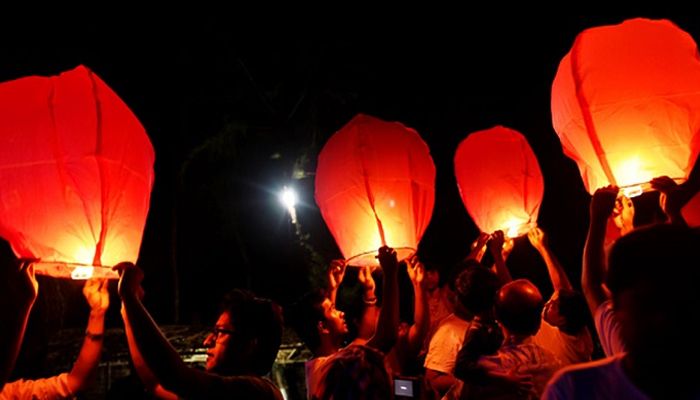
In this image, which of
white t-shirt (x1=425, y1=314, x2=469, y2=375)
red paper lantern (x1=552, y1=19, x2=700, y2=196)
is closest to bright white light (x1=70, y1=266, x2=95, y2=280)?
white t-shirt (x1=425, y1=314, x2=469, y2=375)

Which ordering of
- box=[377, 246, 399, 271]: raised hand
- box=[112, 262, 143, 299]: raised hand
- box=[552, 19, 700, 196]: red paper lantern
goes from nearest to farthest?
box=[112, 262, 143, 299]: raised hand, box=[552, 19, 700, 196]: red paper lantern, box=[377, 246, 399, 271]: raised hand

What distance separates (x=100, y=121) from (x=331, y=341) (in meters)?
2.44

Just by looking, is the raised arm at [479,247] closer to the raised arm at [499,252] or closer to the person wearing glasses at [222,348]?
the raised arm at [499,252]

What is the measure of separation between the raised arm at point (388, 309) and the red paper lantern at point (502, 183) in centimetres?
158

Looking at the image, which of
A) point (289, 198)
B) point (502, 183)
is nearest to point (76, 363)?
point (502, 183)

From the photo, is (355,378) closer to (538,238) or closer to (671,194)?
(671,194)

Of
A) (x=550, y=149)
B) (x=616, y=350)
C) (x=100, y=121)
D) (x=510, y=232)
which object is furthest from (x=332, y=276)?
(x=550, y=149)

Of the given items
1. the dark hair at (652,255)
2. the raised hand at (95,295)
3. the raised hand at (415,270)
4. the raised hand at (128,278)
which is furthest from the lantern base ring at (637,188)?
the raised hand at (95,295)

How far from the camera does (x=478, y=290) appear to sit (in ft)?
12.5

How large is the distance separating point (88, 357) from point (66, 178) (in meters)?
1.20

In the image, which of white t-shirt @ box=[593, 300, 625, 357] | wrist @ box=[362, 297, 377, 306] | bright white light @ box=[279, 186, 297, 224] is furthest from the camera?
bright white light @ box=[279, 186, 297, 224]

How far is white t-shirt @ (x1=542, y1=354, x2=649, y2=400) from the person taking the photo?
64.2 inches

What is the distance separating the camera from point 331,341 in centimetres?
437

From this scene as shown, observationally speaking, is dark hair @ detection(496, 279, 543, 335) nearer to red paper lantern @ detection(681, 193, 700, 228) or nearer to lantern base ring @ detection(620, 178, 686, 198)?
lantern base ring @ detection(620, 178, 686, 198)
